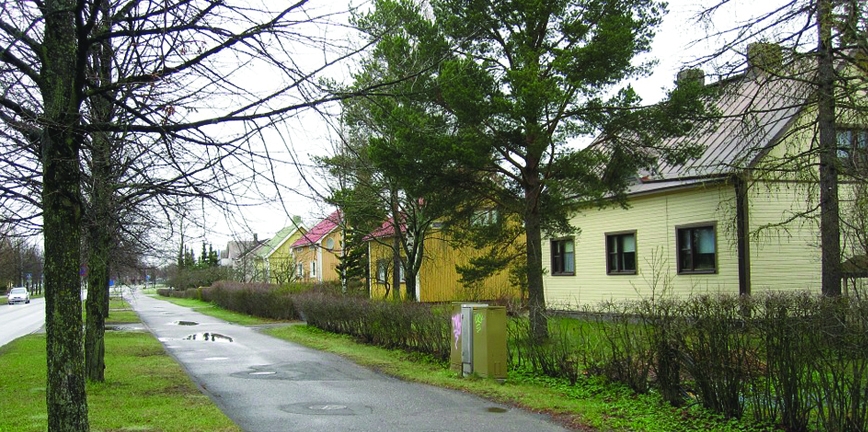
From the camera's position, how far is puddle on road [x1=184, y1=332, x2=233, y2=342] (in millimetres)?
21719

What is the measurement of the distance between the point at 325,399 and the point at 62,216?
242 inches

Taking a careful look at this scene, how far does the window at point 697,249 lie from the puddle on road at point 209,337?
44.8 ft

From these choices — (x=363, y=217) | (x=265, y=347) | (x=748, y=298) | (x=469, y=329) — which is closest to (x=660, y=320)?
(x=748, y=298)

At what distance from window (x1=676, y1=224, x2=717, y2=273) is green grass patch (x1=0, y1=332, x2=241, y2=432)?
13874 mm

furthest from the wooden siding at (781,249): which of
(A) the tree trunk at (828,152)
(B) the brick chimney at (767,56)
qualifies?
(B) the brick chimney at (767,56)

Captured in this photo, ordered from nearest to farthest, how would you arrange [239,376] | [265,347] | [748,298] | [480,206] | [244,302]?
1. [748,298]
2. [239,376]
3. [480,206]
4. [265,347]
5. [244,302]

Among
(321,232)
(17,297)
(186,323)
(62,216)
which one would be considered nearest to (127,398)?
(321,232)

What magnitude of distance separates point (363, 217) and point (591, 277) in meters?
8.11

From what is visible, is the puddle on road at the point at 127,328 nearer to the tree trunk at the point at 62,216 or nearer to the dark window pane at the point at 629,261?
the dark window pane at the point at 629,261

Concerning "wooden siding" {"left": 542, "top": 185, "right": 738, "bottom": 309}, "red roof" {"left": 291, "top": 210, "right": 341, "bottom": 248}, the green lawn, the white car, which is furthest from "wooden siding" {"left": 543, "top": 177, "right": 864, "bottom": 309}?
the white car

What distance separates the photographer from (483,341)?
469 inches

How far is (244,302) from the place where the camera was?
35812 mm

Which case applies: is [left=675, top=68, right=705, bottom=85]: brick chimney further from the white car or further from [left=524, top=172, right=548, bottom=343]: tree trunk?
the white car

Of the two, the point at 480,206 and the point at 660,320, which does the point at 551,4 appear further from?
the point at 660,320
